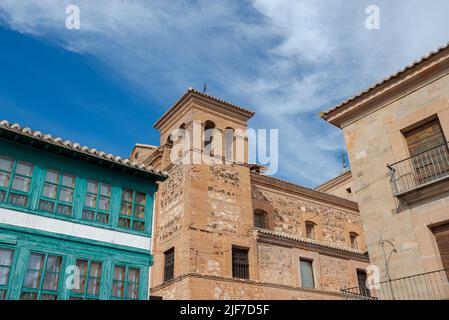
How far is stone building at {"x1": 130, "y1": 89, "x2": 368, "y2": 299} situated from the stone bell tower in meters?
0.05

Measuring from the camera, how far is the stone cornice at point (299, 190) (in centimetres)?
2322

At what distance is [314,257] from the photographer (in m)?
21.1

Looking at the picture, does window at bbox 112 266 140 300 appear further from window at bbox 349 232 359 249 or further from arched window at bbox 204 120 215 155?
window at bbox 349 232 359 249

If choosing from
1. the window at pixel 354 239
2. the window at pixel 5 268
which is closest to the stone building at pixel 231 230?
the window at pixel 354 239

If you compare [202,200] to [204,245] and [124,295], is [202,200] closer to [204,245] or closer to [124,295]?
[204,245]

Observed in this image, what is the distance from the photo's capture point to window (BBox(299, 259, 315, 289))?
2041cm

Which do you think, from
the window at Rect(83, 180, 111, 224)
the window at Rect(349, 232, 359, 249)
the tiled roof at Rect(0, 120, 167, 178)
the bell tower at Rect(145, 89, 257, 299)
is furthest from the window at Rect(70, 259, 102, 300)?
the window at Rect(349, 232, 359, 249)

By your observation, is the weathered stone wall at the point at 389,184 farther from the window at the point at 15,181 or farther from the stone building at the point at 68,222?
the window at the point at 15,181

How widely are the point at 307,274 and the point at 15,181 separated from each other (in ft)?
47.5

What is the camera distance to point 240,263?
18844 millimetres

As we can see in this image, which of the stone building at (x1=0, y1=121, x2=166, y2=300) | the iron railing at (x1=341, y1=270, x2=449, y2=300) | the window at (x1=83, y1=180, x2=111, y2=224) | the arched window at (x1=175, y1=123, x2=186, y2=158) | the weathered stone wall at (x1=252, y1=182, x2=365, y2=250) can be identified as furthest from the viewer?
the weathered stone wall at (x1=252, y1=182, x2=365, y2=250)

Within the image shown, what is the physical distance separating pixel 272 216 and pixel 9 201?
48.4 feet

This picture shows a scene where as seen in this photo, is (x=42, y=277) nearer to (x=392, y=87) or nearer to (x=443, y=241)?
(x=443, y=241)
